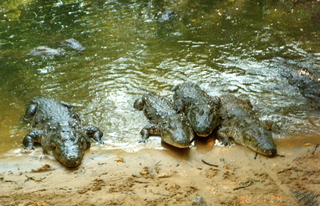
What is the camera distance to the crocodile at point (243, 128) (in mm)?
4973

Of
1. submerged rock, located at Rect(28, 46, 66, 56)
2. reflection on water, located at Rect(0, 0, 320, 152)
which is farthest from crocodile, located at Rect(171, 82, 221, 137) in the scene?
submerged rock, located at Rect(28, 46, 66, 56)

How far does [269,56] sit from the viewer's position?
861 cm

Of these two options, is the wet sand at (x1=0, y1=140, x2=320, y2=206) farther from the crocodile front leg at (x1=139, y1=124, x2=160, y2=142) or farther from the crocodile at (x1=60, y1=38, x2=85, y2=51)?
the crocodile at (x1=60, y1=38, x2=85, y2=51)

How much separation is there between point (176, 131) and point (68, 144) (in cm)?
187

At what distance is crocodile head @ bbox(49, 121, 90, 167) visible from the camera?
473cm

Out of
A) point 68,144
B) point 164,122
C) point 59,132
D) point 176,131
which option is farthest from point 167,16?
point 68,144

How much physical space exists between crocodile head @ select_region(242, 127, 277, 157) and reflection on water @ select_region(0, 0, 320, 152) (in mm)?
773

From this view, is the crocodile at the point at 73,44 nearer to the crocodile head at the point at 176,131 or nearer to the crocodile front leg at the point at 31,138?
the crocodile front leg at the point at 31,138

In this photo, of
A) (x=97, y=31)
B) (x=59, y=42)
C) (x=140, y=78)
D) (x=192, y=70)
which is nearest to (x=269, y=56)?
(x=192, y=70)

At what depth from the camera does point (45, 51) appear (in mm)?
9609

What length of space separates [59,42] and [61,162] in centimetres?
674

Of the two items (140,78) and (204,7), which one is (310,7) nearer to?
(204,7)

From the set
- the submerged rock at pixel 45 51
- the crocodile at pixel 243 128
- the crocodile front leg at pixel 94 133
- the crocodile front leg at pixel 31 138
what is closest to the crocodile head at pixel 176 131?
the crocodile at pixel 243 128

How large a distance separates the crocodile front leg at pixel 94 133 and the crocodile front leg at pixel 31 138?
0.87 m
